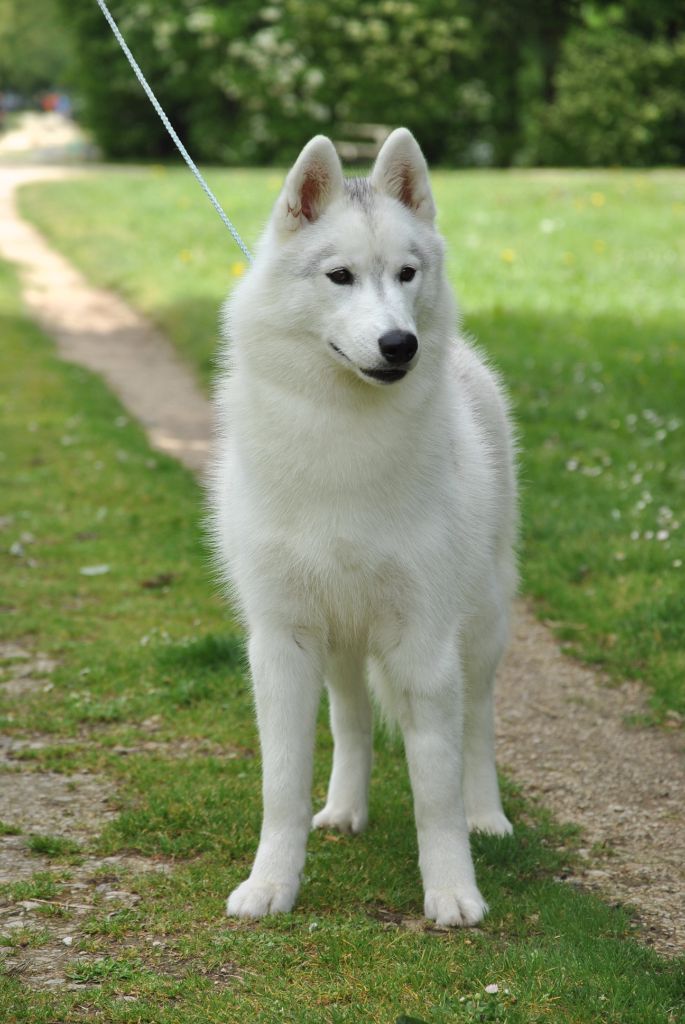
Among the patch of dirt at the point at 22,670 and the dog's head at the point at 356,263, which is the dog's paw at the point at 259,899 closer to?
the dog's head at the point at 356,263

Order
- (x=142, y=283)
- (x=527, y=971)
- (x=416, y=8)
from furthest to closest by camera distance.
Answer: (x=416, y=8)
(x=142, y=283)
(x=527, y=971)

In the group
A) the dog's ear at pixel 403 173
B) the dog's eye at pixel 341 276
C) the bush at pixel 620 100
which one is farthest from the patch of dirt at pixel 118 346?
the bush at pixel 620 100

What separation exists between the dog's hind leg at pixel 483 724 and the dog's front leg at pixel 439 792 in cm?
46

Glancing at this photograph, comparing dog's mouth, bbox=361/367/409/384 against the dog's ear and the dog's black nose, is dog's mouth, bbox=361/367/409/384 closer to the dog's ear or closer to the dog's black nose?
the dog's black nose

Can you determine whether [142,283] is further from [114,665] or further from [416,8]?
[416,8]

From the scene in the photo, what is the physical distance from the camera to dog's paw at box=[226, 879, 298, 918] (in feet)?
13.1

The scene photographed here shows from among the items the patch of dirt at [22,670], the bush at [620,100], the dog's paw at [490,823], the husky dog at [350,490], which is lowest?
the bush at [620,100]

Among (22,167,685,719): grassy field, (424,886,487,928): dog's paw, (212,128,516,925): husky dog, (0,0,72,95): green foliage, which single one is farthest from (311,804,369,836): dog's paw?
(0,0,72,95): green foliage

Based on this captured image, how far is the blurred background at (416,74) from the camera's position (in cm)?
2712

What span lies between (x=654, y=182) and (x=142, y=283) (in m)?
8.10

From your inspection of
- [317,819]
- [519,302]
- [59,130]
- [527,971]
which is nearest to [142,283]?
[519,302]

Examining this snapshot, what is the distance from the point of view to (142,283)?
16.2 m

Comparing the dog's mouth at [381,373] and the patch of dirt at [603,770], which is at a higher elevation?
the dog's mouth at [381,373]

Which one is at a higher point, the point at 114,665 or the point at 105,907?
the point at 105,907
